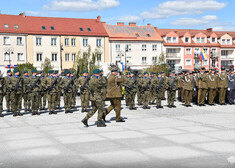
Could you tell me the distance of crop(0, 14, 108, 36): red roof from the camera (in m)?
55.5

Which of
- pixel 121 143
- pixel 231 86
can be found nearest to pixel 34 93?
pixel 121 143

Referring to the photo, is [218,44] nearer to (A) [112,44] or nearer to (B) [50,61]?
(A) [112,44]

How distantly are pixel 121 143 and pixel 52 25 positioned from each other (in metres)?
52.7

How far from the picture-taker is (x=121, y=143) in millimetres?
8375

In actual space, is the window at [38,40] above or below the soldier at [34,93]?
above

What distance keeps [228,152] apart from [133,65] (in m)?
57.6

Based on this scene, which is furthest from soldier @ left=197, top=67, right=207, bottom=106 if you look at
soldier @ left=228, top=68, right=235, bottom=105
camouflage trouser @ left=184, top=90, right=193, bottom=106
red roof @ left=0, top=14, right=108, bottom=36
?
red roof @ left=0, top=14, right=108, bottom=36

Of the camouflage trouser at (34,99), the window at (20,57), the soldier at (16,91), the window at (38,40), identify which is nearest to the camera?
the soldier at (16,91)

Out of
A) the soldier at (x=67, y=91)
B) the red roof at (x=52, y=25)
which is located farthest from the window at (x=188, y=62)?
the soldier at (x=67, y=91)

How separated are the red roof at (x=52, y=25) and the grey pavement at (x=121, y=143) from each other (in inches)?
1789

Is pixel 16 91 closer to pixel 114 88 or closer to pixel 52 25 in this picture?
pixel 114 88

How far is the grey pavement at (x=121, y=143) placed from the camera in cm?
670

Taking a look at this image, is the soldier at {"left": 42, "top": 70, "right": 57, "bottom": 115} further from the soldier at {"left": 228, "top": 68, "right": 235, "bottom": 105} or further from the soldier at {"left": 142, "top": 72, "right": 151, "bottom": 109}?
the soldier at {"left": 228, "top": 68, "right": 235, "bottom": 105}

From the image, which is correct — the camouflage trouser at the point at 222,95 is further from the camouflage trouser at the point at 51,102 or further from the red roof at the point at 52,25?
the red roof at the point at 52,25
